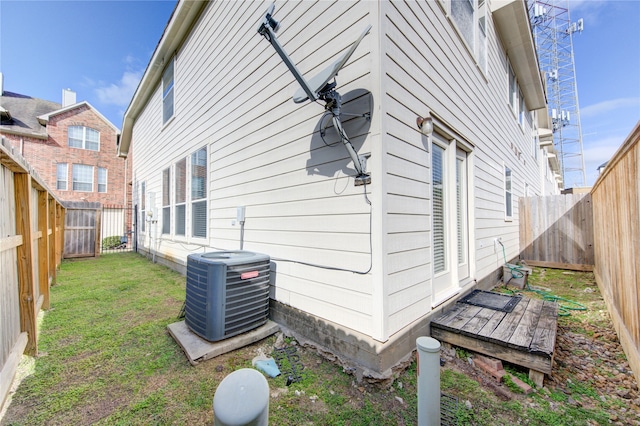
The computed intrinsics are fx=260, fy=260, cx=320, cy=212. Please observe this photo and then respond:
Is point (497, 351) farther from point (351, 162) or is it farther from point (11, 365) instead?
point (11, 365)

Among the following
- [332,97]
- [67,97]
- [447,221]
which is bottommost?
[447,221]

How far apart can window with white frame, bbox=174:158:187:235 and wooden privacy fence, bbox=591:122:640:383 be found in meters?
7.08

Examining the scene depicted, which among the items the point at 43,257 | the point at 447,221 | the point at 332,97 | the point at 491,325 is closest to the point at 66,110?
the point at 43,257

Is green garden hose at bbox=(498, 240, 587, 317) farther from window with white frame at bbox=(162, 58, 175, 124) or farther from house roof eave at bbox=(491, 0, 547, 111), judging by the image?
window with white frame at bbox=(162, 58, 175, 124)

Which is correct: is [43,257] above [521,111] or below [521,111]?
below

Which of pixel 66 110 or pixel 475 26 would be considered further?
pixel 66 110

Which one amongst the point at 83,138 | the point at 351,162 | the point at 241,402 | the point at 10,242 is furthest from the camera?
the point at 83,138

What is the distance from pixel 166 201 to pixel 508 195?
9.05 meters

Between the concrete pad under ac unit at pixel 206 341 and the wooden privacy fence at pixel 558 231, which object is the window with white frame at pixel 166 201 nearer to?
the concrete pad under ac unit at pixel 206 341

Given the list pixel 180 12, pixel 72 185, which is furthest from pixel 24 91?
pixel 180 12

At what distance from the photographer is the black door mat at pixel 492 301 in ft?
11.1

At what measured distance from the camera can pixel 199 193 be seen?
18.2ft

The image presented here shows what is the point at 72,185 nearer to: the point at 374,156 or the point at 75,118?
the point at 75,118

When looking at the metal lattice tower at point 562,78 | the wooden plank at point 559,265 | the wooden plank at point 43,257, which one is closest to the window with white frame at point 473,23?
the wooden plank at point 559,265
